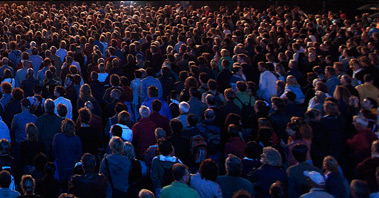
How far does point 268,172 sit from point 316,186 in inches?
30.4

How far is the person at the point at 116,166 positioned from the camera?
25.3 ft

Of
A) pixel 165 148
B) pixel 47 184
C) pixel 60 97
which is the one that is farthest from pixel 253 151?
pixel 60 97

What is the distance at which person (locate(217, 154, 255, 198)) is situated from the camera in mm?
6941

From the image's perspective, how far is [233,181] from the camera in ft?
22.9

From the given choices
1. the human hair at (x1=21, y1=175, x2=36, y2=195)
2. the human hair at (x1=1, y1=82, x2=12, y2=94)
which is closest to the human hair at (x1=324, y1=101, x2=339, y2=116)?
the human hair at (x1=21, y1=175, x2=36, y2=195)

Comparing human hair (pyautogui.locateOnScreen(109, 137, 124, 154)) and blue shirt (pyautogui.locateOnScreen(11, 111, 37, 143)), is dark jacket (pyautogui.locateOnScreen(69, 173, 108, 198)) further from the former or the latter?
blue shirt (pyautogui.locateOnScreen(11, 111, 37, 143))

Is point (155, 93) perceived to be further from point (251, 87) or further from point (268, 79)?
point (268, 79)

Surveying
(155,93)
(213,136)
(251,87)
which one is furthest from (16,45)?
(213,136)

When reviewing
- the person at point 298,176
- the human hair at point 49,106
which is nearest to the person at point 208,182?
the person at point 298,176

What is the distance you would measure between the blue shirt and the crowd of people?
0.02 metres

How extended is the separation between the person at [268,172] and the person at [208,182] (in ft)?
1.98

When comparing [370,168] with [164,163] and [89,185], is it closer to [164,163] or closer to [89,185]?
[164,163]

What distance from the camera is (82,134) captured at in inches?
356

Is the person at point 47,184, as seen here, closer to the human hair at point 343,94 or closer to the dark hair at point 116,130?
the dark hair at point 116,130
